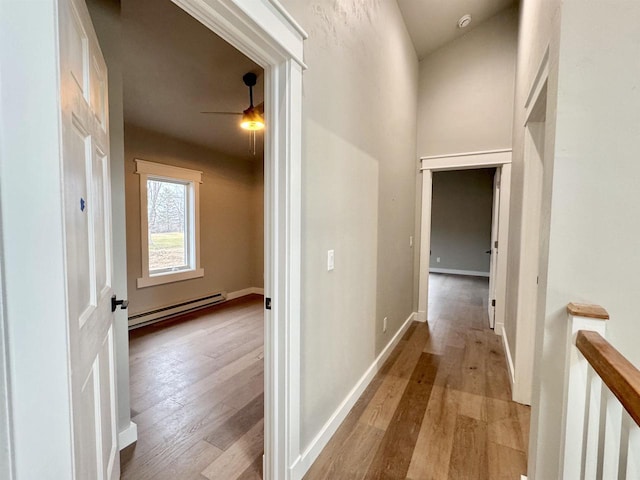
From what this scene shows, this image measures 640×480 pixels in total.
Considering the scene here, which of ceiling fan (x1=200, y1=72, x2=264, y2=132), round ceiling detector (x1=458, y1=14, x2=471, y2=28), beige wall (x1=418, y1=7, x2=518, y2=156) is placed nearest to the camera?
ceiling fan (x1=200, y1=72, x2=264, y2=132)

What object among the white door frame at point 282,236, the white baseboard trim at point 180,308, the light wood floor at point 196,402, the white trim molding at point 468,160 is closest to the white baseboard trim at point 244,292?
the white baseboard trim at point 180,308

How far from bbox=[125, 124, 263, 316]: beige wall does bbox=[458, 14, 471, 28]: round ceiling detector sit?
359 centimetres

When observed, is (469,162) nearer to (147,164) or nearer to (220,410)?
(220,410)

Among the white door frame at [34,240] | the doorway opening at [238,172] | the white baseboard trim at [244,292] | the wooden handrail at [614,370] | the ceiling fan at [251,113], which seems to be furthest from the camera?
the white baseboard trim at [244,292]

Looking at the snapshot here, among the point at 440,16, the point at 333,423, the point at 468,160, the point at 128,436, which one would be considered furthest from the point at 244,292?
the point at 440,16

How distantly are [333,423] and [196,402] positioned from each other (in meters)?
1.03

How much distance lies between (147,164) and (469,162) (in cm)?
392

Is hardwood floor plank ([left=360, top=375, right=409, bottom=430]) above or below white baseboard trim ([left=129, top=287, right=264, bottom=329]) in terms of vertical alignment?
below

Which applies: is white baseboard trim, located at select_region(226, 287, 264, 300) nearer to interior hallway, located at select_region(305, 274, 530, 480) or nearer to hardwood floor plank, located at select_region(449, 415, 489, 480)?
interior hallway, located at select_region(305, 274, 530, 480)

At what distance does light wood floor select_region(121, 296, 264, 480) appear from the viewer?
160cm

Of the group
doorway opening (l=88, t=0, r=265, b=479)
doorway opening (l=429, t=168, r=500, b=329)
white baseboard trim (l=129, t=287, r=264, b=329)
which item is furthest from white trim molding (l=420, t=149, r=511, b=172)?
doorway opening (l=429, t=168, r=500, b=329)

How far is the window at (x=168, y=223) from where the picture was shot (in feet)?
12.2

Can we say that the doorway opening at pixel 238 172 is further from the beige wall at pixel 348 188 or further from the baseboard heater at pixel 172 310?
the beige wall at pixel 348 188

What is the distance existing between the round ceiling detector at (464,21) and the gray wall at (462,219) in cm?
442
